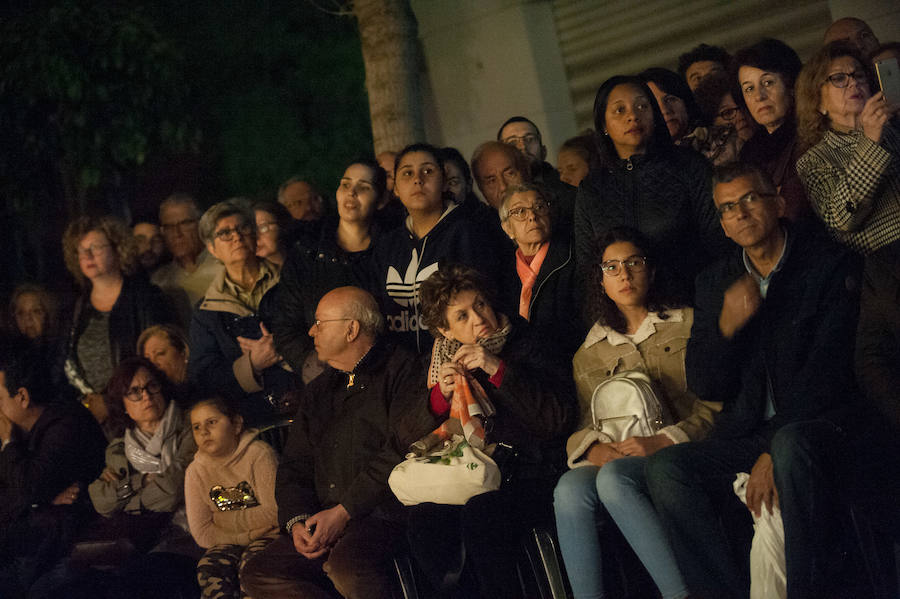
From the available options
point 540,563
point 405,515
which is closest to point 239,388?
point 405,515

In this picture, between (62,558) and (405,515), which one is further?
(62,558)

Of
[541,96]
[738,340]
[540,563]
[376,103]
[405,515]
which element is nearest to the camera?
[738,340]

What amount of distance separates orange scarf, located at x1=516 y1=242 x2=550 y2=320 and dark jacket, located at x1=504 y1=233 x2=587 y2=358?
2 centimetres

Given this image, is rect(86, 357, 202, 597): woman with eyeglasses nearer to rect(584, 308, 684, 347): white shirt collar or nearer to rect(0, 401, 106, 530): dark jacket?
rect(0, 401, 106, 530): dark jacket

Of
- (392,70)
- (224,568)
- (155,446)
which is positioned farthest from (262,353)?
(392,70)

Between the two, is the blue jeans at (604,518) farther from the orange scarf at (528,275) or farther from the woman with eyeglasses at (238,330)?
the woman with eyeglasses at (238,330)

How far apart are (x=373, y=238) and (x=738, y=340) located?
244cm

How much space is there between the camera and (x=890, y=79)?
4031 mm

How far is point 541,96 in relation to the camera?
830 cm

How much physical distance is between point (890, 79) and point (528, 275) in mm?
1789

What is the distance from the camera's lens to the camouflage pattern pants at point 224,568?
506 centimetres

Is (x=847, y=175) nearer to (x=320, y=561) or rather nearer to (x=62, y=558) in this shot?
(x=320, y=561)

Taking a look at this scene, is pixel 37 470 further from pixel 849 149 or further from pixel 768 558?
pixel 849 149

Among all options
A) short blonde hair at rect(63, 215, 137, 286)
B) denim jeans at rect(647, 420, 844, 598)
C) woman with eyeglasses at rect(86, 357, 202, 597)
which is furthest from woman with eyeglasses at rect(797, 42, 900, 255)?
short blonde hair at rect(63, 215, 137, 286)
